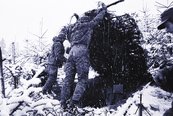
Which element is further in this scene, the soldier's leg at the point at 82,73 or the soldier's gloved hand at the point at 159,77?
the soldier's leg at the point at 82,73

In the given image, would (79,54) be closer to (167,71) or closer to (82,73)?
(82,73)

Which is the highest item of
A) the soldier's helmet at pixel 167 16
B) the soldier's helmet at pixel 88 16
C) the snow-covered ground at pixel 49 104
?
the soldier's helmet at pixel 88 16

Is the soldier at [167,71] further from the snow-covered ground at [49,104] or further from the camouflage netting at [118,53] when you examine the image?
the camouflage netting at [118,53]

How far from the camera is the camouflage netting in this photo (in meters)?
8.12

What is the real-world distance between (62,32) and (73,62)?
0.94 m

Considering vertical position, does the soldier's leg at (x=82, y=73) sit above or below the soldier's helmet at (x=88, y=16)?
below

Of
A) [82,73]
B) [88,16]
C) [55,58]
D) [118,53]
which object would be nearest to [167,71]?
[82,73]

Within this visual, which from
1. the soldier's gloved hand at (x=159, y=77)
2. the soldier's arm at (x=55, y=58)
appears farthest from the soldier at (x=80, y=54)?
the soldier's gloved hand at (x=159, y=77)

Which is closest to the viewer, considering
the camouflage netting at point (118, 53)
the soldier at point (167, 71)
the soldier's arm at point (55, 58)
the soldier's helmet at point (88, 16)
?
the soldier at point (167, 71)

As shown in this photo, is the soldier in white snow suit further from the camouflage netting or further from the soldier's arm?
the camouflage netting

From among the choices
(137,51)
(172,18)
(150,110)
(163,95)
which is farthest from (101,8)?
(172,18)

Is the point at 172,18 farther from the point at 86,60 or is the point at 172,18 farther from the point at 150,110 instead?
the point at 86,60

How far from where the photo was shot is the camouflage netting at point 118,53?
8125 millimetres

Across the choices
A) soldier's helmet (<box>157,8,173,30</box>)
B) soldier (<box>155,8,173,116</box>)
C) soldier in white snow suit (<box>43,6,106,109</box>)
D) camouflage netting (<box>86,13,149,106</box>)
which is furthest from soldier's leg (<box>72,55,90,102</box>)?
soldier's helmet (<box>157,8,173,30</box>)
